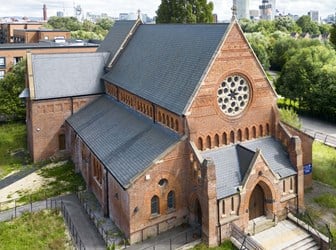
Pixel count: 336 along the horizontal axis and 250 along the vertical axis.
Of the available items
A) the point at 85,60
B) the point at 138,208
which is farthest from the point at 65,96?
the point at 138,208

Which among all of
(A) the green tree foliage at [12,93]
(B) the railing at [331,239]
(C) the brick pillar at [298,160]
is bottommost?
(B) the railing at [331,239]

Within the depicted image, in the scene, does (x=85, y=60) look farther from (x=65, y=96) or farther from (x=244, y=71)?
(x=244, y=71)

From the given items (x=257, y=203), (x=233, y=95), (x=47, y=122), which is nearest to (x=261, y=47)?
(x=47, y=122)

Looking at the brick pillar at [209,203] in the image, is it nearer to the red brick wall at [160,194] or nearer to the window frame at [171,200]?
the red brick wall at [160,194]

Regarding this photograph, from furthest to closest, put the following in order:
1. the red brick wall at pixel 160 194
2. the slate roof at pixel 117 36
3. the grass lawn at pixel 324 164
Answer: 1. the slate roof at pixel 117 36
2. the grass lawn at pixel 324 164
3. the red brick wall at pixel 160 194

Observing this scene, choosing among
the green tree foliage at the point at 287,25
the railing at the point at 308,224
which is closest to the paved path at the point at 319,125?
the railing at the point at 308,224
